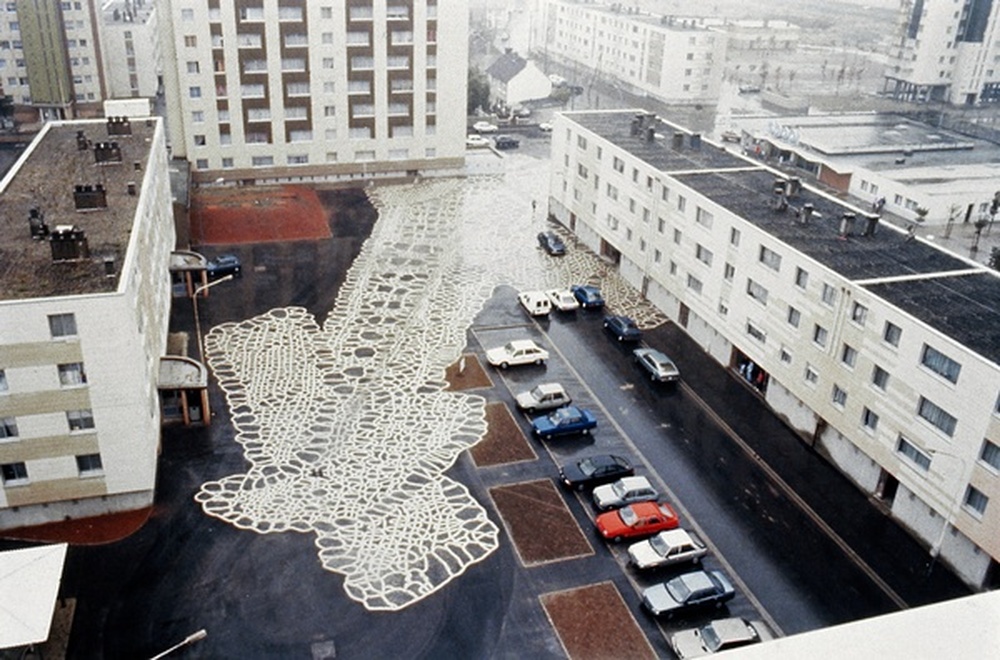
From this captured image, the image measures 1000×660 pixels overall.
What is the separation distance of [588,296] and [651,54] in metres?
103

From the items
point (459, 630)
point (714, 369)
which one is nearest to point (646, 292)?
point (714, 369)

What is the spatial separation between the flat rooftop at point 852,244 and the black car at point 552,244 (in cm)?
1072

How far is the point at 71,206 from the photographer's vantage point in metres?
51.6

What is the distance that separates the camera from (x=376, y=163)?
99.8m

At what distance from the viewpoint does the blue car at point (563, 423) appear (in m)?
51.6

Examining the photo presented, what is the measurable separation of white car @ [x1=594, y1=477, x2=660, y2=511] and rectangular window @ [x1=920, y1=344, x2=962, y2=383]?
1534cm

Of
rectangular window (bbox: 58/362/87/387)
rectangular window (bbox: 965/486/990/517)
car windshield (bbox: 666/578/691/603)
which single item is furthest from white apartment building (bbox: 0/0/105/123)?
rectangular window (bbox: 965/486/990/517)

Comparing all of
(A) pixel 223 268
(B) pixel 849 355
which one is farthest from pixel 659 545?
(A) pixel 223 268

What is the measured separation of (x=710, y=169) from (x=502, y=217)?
87.0 feet

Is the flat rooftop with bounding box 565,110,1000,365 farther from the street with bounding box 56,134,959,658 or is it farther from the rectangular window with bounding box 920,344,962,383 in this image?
the street with bounding box 56,134,959,658

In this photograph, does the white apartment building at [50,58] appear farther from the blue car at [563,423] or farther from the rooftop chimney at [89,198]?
the blue car at [563,423]

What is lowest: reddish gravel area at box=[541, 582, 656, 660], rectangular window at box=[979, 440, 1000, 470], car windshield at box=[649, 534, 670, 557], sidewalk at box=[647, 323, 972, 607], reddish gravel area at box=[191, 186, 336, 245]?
reddish gravel area at box=[541, 582, 656, 660]

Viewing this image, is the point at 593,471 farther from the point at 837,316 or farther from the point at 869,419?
the point at 837,316

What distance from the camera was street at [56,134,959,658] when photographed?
3781 centimetres
